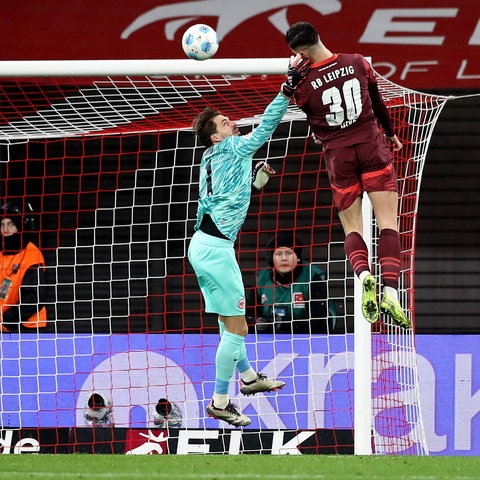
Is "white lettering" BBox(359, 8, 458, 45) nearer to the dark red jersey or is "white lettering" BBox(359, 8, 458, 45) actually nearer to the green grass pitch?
the dark red jersey

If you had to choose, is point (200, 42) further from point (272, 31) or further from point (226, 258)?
point (272, 31)

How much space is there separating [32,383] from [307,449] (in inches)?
92.5

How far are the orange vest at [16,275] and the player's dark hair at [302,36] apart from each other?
3884 mm

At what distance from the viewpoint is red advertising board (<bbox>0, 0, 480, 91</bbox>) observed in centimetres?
1265

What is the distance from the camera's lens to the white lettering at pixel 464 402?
33.2ft

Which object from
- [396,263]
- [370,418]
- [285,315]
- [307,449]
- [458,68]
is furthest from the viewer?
[458,68]

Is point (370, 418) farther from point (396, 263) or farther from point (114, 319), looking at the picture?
point (114, 319)

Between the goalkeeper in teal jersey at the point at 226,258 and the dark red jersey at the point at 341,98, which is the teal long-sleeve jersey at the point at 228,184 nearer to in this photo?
the goalkeeper in teal jersey at the point at 226,258

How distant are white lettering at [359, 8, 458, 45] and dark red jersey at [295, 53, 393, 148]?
4421 mm

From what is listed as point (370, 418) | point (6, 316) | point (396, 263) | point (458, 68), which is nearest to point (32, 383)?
point (6, 316)

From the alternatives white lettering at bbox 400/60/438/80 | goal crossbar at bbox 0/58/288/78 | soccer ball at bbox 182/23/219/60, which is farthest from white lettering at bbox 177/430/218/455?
white lettering at bbox 400/60/438/80

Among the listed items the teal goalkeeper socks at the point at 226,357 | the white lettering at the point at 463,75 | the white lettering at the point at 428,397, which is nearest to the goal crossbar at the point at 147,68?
the teal goalkeeper socks at the point at 226,357

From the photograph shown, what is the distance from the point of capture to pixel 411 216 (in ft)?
36.3

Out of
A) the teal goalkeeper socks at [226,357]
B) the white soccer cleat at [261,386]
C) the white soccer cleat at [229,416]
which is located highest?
the teal goalkeeper socks at [226,357]
